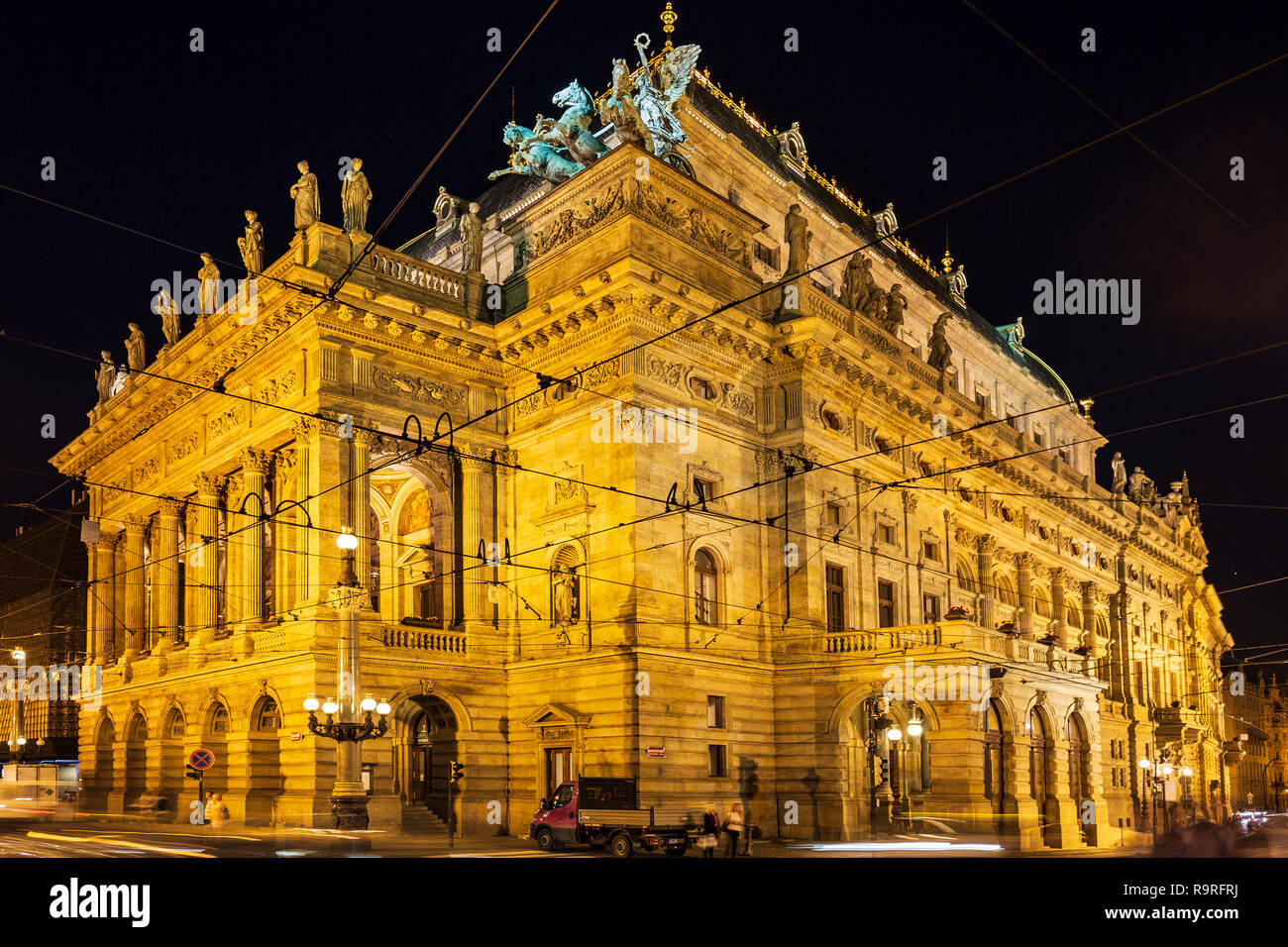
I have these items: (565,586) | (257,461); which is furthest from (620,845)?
(257,461)

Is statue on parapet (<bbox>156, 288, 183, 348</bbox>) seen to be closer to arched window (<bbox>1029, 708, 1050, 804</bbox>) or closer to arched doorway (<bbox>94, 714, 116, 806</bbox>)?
arched doorway (<bbox>94, 714, 116, 806</bbox>)

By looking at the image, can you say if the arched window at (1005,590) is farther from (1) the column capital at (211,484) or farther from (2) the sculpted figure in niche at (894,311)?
(1) the column capital at (211,484)

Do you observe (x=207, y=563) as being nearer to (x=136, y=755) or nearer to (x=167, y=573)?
(x=167, y=573)

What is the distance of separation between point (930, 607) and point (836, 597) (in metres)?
7.31

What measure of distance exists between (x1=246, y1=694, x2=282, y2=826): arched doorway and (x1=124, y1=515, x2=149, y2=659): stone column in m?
13.4

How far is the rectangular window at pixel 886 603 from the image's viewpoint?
41.1 meters

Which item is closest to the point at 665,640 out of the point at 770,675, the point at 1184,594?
the point at 770,675

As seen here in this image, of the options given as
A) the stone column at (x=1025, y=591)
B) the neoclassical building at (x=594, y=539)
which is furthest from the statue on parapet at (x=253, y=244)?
the stone column at (x=1025, y=591)

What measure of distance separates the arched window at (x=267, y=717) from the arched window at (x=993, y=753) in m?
20.6

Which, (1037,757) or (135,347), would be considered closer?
(1037,757)

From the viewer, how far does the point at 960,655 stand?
33.6 metres

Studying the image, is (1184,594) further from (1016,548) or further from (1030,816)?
(1030,816)

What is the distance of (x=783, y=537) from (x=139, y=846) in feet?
65.0

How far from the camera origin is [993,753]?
117 ft
